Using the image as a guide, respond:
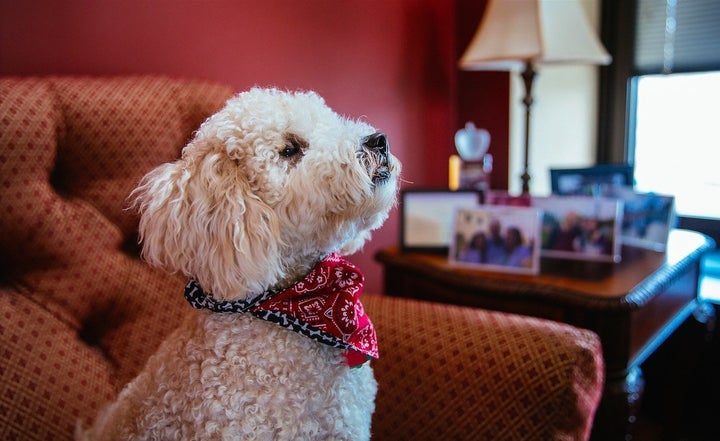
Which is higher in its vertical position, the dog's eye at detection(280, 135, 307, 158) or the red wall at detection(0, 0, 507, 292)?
the red wall at detection(0, 0, 507, 292)

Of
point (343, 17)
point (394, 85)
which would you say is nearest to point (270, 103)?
point (343, 17)

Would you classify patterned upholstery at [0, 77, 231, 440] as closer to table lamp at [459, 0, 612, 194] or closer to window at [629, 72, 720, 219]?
table lamp at [459, 0, 612, 194]

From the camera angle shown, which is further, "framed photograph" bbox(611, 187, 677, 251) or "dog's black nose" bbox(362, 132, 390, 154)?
"framed photograph" bbox(611, 187, 677, 251)

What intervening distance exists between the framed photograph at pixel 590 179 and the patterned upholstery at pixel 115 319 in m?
0.77

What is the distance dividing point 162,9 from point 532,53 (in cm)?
100

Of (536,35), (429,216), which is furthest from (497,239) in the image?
(536,35)

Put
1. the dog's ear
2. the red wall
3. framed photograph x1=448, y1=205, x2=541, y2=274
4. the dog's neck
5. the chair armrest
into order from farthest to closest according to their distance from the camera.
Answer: framed photograph x1=448, y1=205, x2=541, y2=274, the red wall, the chair armrest, the dog's neck, the dog's ear

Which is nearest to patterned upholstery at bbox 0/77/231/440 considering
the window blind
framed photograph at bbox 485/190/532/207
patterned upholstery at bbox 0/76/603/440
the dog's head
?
patterned upholstery at bbox 0/76/603/440

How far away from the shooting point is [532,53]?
162 centimetres

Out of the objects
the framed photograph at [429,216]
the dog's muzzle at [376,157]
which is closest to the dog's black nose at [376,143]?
the dog's muzzle at [376,157]

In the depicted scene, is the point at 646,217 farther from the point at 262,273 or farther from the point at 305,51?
the point at 262,273

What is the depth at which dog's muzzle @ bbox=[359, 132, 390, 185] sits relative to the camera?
0.74 meters

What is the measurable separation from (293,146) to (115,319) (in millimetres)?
507

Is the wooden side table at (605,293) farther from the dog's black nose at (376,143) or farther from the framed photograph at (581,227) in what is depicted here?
the dog's black nose at (376,143)
